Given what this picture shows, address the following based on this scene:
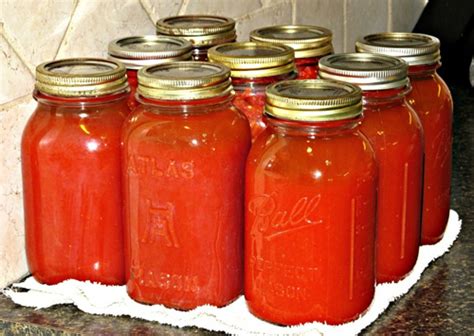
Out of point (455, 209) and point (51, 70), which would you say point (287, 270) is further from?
point (455, 209)

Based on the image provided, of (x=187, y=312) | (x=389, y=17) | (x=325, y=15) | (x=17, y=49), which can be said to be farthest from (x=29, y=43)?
(x=389, y=17)

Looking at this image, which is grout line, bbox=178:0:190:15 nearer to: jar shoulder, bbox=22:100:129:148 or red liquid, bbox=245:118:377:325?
jar shoulder, bbox=22:100:129:148

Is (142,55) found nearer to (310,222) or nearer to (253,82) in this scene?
(253,82)

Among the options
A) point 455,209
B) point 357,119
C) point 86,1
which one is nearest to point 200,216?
point 357,119

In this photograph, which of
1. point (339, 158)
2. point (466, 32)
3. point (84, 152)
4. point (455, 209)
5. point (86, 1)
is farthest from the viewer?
point (466, 32)

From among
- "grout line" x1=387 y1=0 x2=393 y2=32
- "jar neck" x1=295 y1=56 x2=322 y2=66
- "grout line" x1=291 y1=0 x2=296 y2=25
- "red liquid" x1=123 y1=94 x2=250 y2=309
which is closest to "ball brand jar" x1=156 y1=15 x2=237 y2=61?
"jar neck" x1=295 y1=56 x2=322 y2=66

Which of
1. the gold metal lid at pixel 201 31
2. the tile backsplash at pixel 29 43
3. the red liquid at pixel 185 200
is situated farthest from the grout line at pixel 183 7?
the red liquid at pixel 185 200

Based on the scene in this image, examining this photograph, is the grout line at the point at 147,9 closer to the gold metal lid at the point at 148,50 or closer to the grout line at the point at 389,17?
the gold metal lid at the point at 148,50

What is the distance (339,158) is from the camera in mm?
1035

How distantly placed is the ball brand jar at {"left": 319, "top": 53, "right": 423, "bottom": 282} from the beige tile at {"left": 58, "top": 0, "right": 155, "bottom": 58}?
0.31 metres

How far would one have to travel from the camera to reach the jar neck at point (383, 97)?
1143mm

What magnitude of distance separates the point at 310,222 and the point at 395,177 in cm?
17

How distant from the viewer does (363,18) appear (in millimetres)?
2262

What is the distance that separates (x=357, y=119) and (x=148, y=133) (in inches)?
8.4
